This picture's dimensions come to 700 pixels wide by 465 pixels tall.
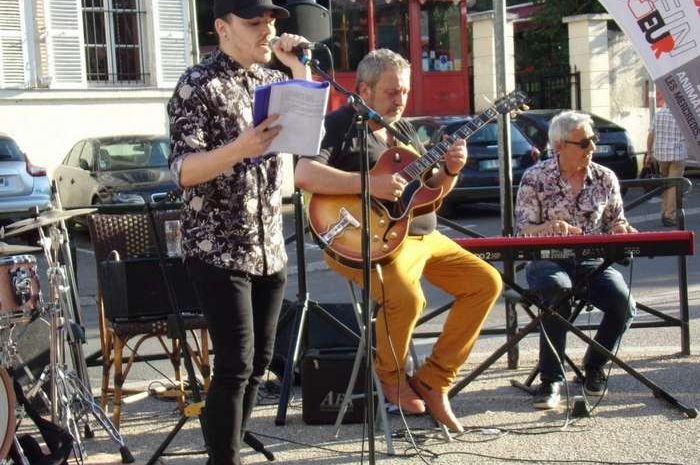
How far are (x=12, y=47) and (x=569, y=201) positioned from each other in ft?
47.0

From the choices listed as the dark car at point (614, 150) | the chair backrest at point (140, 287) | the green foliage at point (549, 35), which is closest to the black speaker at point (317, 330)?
the chair backrest at point (140, 287)

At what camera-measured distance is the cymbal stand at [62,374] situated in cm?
539

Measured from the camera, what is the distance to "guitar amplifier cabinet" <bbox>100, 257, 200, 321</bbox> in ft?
18.3

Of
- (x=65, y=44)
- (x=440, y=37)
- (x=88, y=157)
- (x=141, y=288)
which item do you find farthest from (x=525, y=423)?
(x=440, y=37)

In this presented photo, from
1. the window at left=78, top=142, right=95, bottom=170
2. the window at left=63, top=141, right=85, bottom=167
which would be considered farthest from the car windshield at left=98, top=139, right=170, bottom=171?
the window at left=63, top=141, right=85, bottom=167

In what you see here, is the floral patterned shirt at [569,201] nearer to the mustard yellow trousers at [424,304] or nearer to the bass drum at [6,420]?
the mustard yellow trousers at [424,304]

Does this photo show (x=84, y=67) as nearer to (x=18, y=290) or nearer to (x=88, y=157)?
(x=88, y=157)

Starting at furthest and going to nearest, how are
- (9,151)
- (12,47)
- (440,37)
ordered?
(440,37)
(12,47)
(9,151)

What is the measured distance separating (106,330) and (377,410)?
4.68 ft

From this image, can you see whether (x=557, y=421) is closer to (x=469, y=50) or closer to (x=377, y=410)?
(x=377, y=410)

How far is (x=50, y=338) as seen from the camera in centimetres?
550

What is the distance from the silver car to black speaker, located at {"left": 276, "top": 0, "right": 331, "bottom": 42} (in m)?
9.24

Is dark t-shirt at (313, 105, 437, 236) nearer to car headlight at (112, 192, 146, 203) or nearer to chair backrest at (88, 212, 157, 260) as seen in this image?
chair backrest at (88, 212, 157, 260)

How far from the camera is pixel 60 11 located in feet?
63.4
